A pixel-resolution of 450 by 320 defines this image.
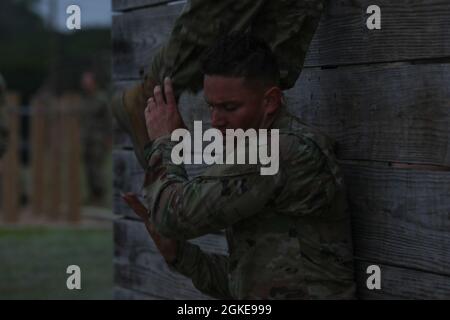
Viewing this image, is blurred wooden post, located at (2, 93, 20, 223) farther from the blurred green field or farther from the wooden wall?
the wooden wall

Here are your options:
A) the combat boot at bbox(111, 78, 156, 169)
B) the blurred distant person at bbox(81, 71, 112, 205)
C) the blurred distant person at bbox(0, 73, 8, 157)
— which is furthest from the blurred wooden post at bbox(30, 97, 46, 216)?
the combat boot at bbox(111, 78, 156, 169)

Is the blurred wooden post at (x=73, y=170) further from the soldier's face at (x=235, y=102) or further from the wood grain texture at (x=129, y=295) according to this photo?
the soldier's face at (x=235, y=102)

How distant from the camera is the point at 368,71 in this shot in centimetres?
313

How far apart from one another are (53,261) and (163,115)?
5.94 m

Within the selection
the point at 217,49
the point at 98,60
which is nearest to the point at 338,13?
the point at 217,49

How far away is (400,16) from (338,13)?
0.94 feet

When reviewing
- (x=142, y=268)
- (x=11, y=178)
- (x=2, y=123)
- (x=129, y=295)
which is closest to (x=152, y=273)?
(x=142, y=268)

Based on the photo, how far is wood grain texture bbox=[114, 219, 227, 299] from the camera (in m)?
4.20

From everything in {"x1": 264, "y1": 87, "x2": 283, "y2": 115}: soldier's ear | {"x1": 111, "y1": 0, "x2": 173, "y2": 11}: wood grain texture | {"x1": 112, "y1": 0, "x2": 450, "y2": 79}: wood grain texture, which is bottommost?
{"x1": 264, "y1": 87, "x2": 283, "y2": 115}: soldier's ear

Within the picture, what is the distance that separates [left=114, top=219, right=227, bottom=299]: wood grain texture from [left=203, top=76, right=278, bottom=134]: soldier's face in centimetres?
118

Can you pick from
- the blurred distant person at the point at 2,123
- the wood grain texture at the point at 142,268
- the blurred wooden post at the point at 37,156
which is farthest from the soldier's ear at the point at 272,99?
the blurred wooden post at the point at 37,156

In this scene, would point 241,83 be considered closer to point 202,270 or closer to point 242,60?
point 242,60

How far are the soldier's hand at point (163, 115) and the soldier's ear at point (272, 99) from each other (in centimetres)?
31
